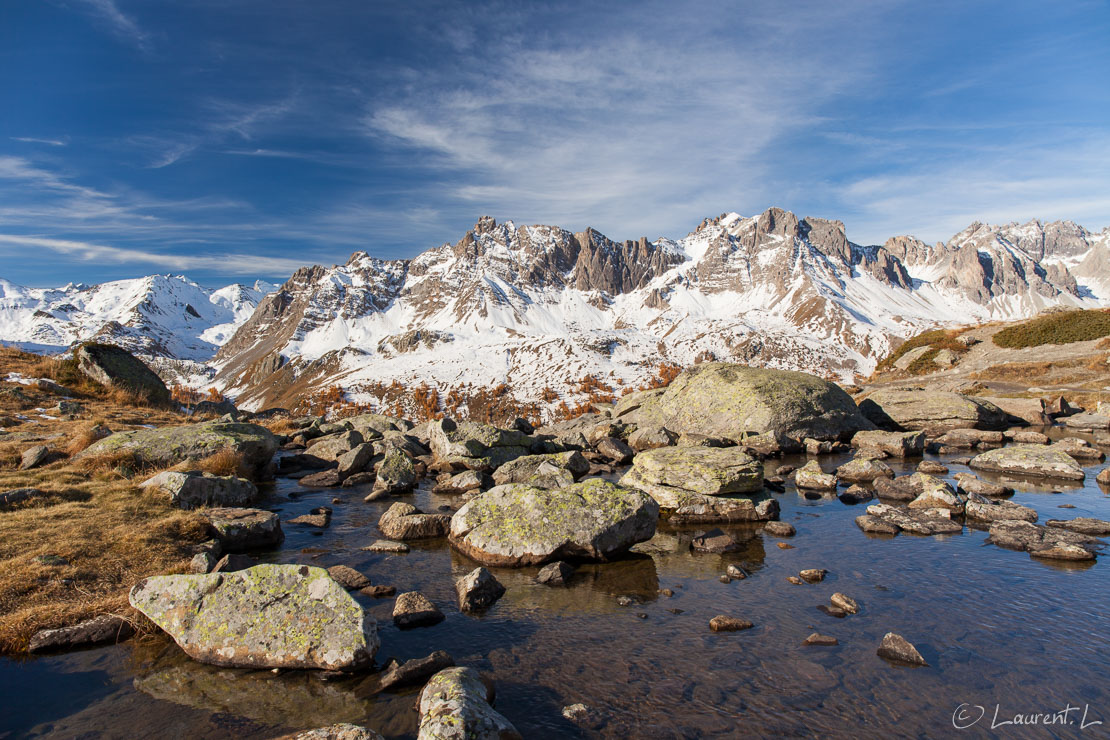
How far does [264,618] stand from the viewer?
33.2 feet

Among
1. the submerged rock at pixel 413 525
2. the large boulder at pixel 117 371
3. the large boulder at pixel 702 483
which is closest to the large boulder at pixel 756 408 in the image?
the large boulder at pixel 702 483

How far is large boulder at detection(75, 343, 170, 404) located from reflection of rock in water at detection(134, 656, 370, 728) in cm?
3767

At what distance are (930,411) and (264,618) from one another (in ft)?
148

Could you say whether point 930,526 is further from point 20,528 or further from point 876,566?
point 20,528

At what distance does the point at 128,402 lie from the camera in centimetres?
3694

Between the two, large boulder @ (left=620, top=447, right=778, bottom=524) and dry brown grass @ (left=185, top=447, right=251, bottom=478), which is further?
dry brown grass @ (left=185, top=447, right=251, bottom=478)

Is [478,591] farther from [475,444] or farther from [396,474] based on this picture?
[475,444]

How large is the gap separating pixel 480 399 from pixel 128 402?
11705 cm

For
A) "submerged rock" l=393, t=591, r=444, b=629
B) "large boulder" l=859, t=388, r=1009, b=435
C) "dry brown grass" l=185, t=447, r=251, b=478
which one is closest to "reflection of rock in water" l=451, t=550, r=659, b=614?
"submerged rock" l=393, t=591, r=444, b=629

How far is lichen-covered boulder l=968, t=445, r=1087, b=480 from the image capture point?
24797 mm

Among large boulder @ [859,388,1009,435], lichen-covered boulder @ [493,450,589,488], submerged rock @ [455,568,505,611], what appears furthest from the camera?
large boulder @ [859,388,1009,435]

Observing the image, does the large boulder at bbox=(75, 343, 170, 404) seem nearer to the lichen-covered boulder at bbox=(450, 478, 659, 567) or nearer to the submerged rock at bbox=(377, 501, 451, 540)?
the submerged rock at bbox=(377, 501, 451, 540)

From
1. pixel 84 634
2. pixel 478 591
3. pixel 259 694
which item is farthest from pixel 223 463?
pixel 259 694

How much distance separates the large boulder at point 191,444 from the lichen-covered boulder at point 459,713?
19710mm
